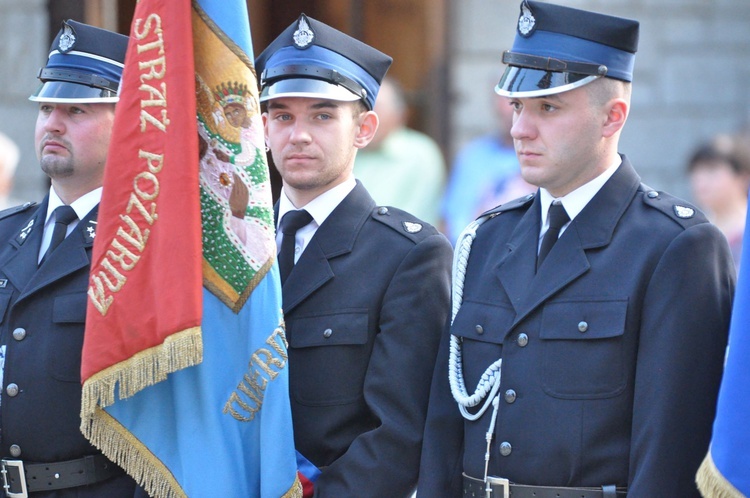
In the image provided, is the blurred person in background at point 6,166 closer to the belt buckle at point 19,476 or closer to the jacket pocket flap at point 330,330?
the belt buckle at point 19,476

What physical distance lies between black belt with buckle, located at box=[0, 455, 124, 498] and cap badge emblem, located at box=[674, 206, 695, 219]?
1707 mm

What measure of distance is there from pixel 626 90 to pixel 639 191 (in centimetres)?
28

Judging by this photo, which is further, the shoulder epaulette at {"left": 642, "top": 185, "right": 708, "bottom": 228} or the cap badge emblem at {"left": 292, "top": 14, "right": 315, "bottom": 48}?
the cap badge emblem at {"left": 292, "top": 14, "right": 315, "bottom": 48}

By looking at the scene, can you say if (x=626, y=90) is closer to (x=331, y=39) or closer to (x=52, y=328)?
(x=331, y=39)

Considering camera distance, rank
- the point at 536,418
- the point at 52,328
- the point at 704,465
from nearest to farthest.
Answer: the point at 704,465 < the point at 536,418 < the point at 52,328

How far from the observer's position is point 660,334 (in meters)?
3.20

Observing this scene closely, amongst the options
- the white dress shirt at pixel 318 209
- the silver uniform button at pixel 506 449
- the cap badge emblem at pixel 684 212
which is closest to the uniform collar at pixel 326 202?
the white dress shirt at pixel 318 209

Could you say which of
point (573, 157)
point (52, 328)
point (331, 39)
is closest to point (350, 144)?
point (331, 39)

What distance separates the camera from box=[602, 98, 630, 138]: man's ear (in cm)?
350

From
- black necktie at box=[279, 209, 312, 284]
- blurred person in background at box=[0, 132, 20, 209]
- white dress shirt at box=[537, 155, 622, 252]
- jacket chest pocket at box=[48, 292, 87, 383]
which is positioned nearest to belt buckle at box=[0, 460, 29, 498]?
jacket chest pocket at box=[48, 292, 87, 383]

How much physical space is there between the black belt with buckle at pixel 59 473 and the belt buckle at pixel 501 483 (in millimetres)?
1080

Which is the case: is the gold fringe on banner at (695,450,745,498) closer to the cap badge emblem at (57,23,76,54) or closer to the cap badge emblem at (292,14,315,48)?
the cap badge emblem at (292,14,315,48)

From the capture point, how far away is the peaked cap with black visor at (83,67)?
3996mm

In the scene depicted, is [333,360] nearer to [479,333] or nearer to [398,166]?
[479,333]
